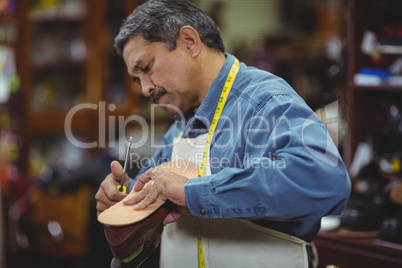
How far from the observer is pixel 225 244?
1.49 meters

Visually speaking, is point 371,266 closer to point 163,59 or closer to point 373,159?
point 373,159

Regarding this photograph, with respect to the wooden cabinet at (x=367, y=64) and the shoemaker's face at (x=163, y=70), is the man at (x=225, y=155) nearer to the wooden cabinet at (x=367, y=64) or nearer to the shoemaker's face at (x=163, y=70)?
the shoemaker's face at (x=163, y=70)

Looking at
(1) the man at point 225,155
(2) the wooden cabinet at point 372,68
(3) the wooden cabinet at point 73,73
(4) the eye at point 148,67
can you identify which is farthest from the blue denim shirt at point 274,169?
(3) the wooden cabinet at point 73,73

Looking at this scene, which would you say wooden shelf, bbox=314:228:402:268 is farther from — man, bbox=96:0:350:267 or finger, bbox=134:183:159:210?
finger, bbox=134:183:159:210

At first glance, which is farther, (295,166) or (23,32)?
(23,32)

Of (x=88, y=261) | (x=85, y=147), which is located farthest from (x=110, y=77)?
(x=88, y=261)

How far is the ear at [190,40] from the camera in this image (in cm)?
150

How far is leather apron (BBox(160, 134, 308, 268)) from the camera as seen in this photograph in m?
1.43

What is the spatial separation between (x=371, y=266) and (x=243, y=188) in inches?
41.8

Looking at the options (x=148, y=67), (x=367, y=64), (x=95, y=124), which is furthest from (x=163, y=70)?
(x=95, y=124)

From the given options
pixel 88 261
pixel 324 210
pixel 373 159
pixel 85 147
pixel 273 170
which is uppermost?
pixel 273 170

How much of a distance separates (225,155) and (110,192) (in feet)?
1.39

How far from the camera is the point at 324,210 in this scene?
117 cm

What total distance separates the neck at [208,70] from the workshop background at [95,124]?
986mm
